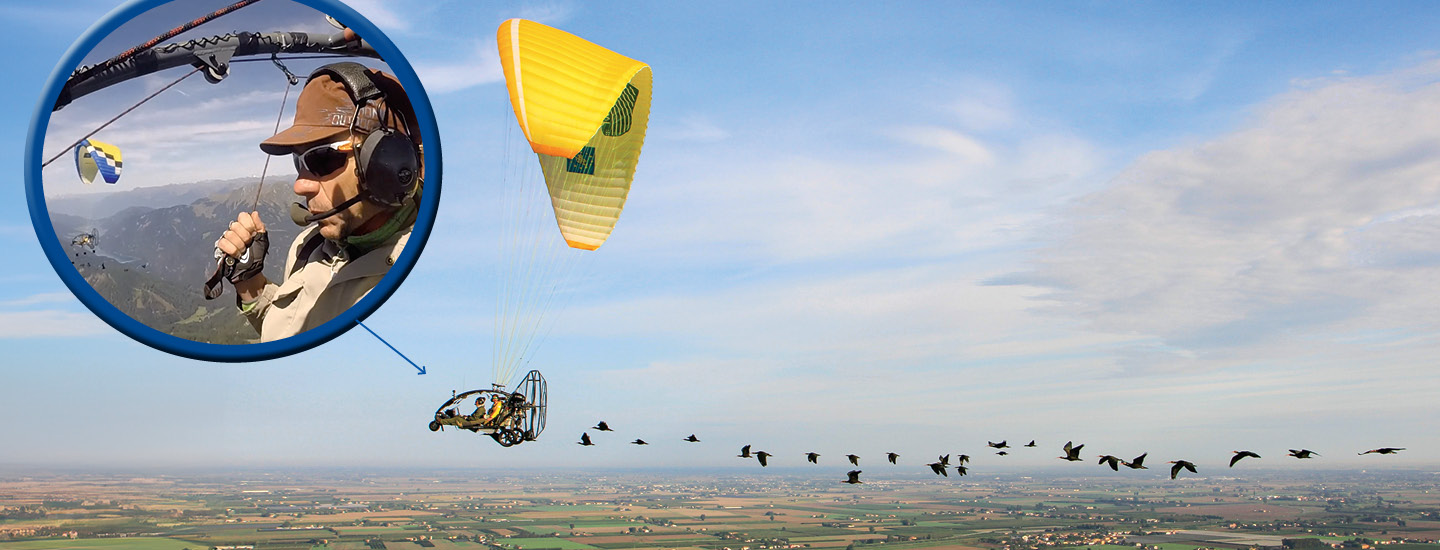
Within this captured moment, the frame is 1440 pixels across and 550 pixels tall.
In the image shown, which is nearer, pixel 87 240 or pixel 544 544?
pixel 87 240

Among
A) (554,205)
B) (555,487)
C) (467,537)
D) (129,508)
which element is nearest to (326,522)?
(467,537)

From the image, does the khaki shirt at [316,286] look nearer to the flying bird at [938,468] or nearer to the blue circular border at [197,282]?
the blue circular border at [197,282]

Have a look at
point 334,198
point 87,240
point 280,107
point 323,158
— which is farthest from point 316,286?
point 87,240

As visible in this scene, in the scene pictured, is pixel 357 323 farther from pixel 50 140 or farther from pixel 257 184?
pixel 50 140

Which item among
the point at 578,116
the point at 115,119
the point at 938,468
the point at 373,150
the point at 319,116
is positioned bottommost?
the point at 938,468

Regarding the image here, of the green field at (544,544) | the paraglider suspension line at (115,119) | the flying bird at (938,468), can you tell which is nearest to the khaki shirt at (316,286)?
the paraglider suspension line at (115,119)

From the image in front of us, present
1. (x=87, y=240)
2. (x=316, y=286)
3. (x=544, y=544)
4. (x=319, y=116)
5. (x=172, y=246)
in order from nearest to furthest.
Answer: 1. (x=87, y=240)
2. (x=172, y=246)
3. (x=319, y=116)
4. (x=316, y=286)
5. (x=544, y=544)

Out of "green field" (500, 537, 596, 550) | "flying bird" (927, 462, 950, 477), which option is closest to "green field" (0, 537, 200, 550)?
"green field" (500, 537, 596, 550)

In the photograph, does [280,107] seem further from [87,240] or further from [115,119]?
[87,240]
